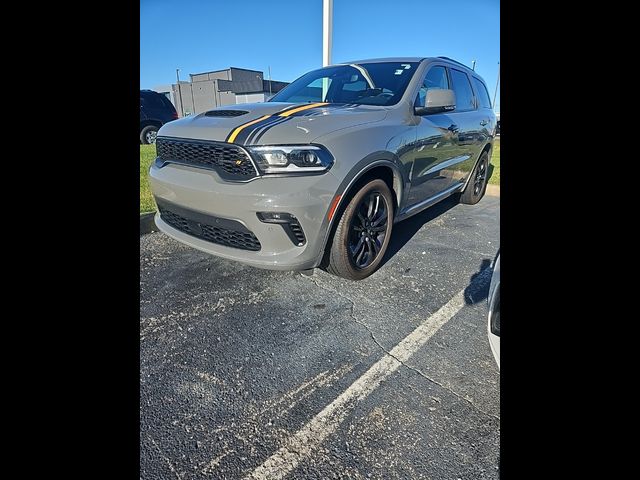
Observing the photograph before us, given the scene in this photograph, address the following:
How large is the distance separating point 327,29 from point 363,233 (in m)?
4.99

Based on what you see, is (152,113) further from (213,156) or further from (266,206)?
(266,206)

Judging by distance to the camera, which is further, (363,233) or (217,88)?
(217,88)

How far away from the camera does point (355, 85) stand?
360 cm

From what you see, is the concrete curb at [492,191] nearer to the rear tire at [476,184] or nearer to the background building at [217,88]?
the rear tire at [476,184]

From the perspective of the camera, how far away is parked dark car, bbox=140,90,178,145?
450 inches

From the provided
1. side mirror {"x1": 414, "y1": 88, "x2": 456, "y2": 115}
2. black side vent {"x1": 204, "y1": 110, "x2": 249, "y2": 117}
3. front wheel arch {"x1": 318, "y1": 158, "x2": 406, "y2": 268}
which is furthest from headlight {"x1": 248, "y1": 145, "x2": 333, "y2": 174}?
side mirror {"x1": 414, "y1": 88, "x2": 456, "y2": 115}

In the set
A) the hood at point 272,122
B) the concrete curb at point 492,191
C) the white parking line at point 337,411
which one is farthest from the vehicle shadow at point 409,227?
the hood at point 272,122

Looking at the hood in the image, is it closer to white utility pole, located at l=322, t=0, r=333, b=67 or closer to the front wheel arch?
the front wheel arch

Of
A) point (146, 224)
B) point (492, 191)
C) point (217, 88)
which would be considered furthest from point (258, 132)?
point (217, 88)

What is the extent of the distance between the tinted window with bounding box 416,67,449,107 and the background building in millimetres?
22948

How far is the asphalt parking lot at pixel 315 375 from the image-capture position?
1506mm
